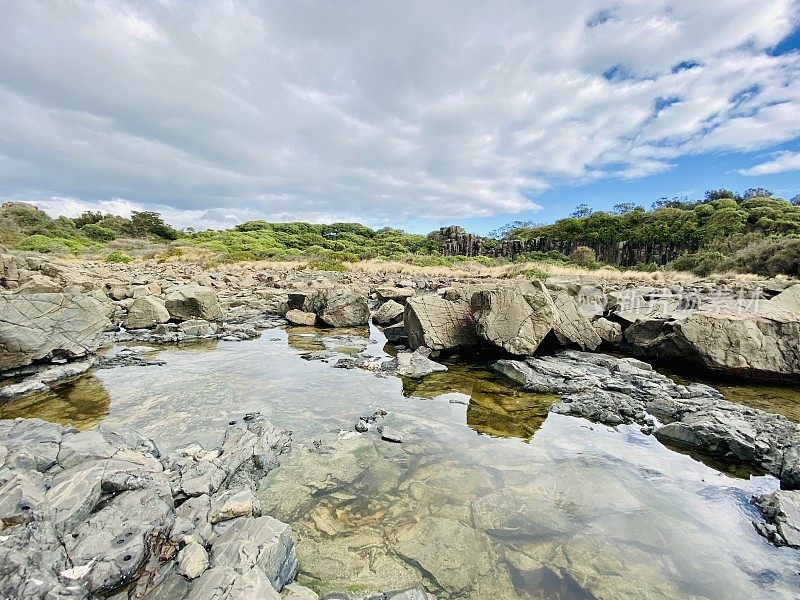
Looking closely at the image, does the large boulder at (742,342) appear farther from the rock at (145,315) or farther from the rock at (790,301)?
the rock at (145,315)

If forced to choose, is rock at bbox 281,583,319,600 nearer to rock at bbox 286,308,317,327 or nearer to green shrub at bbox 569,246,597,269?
rock at bbox 286,308,317,327

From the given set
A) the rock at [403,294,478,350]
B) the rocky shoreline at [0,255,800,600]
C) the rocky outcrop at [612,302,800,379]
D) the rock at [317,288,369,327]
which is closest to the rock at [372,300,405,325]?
the rocky shoreline at [0,255,800,600]

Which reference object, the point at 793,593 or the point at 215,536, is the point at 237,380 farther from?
the point at 793,593

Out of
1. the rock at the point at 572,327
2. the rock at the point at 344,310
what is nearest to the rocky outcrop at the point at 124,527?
the rock at the point at 572,327

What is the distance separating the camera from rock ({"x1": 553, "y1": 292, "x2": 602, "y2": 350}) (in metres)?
9.12

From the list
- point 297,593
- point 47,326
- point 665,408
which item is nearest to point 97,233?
point 47,326

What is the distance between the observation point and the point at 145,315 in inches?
446

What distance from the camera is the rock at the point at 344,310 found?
12.8m

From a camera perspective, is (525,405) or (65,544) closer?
(65,544)

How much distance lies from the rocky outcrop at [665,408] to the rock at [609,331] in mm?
1166

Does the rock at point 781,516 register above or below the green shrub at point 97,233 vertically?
below

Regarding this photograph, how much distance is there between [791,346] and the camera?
7.38m

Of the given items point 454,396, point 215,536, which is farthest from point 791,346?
point 215,536

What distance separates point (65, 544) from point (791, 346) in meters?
10.5
